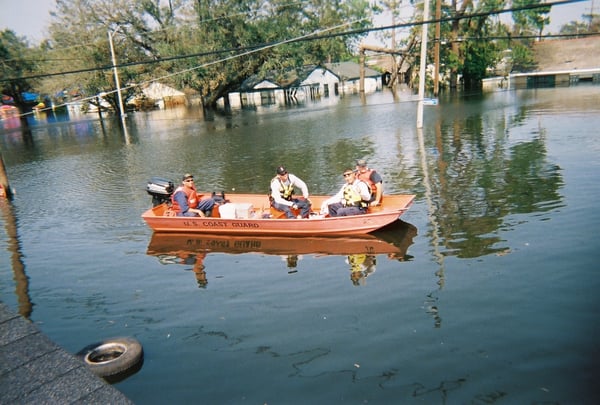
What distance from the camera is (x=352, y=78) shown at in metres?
83.4

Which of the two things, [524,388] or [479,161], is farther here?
[479,161]

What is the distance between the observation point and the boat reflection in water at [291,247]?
11586 mm

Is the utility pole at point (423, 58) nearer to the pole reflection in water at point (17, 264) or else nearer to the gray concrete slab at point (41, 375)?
the pole reflection in water at point (17, 264)

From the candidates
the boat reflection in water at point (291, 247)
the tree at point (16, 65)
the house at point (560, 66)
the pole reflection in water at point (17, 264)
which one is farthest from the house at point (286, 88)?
the boat reflection in water at point (291, 247)

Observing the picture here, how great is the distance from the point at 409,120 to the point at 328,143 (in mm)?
9498

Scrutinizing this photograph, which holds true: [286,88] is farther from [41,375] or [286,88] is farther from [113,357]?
[41,375]

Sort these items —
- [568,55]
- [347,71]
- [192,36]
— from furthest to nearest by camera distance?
[347,71], [568,55], [192,36]

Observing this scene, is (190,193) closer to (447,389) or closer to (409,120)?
(447,389)

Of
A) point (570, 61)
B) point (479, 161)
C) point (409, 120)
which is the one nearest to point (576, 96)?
point (409, 120)

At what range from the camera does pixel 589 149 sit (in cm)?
2048

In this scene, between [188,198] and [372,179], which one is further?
[188,198]

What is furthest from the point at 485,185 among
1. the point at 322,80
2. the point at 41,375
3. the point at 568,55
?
the point at 322,80

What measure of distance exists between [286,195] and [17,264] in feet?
24.3

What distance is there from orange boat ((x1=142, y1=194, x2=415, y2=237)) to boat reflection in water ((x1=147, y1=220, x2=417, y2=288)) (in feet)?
0.65
